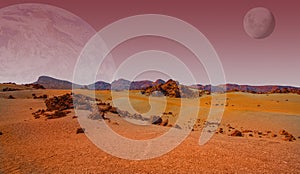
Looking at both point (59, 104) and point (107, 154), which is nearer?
point (107, 154)

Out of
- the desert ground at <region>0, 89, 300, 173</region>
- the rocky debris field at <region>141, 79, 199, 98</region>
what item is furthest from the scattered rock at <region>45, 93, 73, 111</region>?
the rocky debris field at <region>141, 79, 199, 98</region>

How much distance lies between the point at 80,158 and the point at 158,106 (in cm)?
3029

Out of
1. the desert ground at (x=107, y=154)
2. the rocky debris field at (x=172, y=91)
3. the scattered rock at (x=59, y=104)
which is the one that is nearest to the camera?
the desert ground at (x=107, y=154)

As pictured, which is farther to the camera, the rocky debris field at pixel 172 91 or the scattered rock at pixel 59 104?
the rocky debris field at pixel 172 91

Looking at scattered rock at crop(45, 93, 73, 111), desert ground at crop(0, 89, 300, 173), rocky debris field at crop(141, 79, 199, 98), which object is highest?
rocky debris field at crop(141, 79, 199, 98)

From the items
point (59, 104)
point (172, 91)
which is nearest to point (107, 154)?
point (59, 104)

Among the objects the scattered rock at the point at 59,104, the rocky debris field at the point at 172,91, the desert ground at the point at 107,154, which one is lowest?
the desert ground at the point at 107,154

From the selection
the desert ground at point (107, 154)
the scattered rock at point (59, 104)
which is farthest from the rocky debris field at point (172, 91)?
the desert ground at point (107, 154)

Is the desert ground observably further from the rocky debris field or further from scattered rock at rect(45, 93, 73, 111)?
the rocky debris field

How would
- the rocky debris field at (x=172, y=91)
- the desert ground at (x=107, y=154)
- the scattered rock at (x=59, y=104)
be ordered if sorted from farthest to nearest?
1. the rocky debris field at (x=172, y=91)
2. the scattered rock at (x=59, y=104)
3. the desert ground at (x=107, y=154)

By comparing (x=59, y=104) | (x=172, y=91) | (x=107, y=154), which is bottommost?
(x=107, y=154)

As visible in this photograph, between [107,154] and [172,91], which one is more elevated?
[172,91]

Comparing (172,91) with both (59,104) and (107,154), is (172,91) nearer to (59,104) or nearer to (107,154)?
(59,104)

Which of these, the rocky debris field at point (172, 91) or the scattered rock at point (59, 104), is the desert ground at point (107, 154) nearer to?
the scattered rock at point (59, 104)
